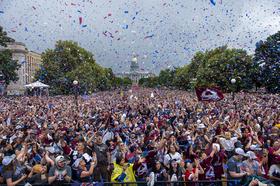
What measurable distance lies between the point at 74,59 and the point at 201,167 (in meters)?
73.5

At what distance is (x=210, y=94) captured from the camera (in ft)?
52.3

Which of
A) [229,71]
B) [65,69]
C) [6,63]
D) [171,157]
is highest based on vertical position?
[65,69]

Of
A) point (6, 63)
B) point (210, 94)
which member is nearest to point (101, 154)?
point (210, 94)

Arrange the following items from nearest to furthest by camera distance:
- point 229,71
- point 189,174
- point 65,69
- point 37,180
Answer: point 37,180 < point 189,174 < point 229,71 < point 65,69

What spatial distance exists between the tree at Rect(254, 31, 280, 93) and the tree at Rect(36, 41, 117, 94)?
28.2m

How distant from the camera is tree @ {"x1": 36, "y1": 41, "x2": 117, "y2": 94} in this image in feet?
214

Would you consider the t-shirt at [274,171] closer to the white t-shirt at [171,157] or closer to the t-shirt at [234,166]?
the t-shirt at [234,166]

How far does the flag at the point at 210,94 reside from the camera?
15.8m

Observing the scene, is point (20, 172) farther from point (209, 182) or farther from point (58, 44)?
point (58, 44)

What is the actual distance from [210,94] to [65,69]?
214 ft

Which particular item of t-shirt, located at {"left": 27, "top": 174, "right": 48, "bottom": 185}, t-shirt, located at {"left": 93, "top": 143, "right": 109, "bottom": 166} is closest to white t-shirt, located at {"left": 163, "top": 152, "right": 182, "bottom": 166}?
t-shirt, located at {"left": 93, "top": 143, "right": 109, "bottom": 166}

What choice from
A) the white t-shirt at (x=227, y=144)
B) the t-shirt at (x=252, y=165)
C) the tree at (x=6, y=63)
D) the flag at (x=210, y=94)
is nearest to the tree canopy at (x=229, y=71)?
the tree at (x=6, y=63)

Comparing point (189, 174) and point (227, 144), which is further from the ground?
point (227, 144)

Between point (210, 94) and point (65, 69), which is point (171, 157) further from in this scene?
point (65, 69)
